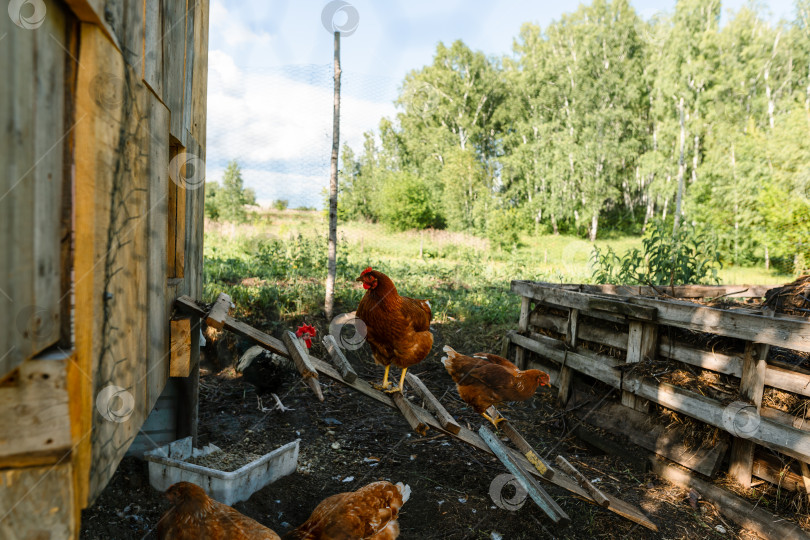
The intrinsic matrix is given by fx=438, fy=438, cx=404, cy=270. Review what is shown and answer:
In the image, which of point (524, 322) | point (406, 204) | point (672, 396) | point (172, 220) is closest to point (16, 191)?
point (172, 220)

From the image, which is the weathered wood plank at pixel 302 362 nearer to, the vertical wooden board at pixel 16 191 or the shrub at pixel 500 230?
the vertical wooden board at pixel 16 191

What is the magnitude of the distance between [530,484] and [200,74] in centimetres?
363

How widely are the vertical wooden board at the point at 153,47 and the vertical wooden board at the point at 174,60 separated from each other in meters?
0.08

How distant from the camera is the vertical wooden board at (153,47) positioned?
67.9 inches

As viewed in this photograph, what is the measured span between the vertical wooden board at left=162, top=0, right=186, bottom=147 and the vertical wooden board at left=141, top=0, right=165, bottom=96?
0.28ft

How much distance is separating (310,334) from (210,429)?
126 cm

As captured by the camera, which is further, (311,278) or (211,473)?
(311,278)

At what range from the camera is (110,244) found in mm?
1357

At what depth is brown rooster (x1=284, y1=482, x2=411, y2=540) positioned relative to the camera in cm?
230

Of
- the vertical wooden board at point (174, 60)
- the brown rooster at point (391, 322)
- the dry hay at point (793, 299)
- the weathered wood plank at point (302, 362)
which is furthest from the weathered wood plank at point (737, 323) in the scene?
the vertical wooden board at point (174, 60)

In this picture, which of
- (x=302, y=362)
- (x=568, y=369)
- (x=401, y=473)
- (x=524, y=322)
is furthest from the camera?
(x=524, y=322)

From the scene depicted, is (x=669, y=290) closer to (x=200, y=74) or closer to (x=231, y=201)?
(x=200, y=74)

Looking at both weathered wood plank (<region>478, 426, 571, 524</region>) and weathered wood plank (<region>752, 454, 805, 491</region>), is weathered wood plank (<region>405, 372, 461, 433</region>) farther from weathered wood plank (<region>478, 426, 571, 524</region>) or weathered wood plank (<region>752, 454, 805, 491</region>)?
weathered wood plank (<region>752, 454, 805, 491</region>)

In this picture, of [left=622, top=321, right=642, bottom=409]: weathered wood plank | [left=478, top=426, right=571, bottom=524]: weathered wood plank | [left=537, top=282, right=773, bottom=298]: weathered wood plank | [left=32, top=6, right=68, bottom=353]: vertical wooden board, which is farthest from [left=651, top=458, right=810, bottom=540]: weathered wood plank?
[left=32, top=6, right=68, bottom=353]: vertical wooden board
